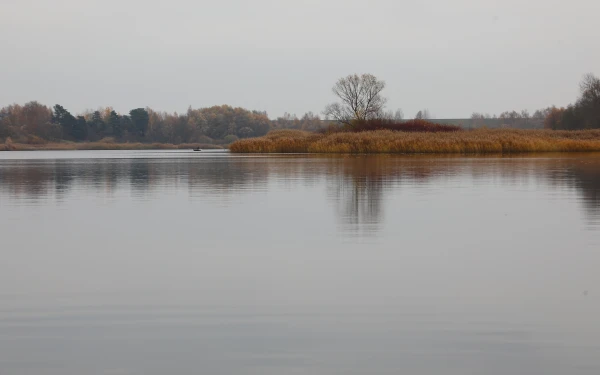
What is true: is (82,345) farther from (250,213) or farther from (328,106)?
(328,106)

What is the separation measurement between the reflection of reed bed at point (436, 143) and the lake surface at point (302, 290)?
3606cm

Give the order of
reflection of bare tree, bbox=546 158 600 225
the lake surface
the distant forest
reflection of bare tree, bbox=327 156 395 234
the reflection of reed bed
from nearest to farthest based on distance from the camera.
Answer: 1. the lake surface
2. reflection of bare tree, bbox=327 156 395 234
3. reflection of bare tree, bbox=546 158 600 225
4. the reflection of reed bed
5. the distant forest

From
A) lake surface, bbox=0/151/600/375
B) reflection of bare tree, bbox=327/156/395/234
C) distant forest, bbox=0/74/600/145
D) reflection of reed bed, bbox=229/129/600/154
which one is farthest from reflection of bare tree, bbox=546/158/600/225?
distant forest, bbox=0/74/600/145

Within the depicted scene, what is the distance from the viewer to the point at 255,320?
517cm

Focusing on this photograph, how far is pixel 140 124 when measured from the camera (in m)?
134

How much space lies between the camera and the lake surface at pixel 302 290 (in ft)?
14.4

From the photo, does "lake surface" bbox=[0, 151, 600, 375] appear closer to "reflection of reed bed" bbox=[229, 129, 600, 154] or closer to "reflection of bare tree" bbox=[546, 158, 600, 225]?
"reflection of bare tree" bbox=[546, 158, 600, 225]

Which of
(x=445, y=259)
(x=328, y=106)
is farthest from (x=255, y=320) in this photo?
(x=328, y=106)

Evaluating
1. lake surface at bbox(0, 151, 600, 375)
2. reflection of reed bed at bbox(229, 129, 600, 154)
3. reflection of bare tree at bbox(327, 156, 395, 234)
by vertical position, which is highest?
reflection of reed bed at bbox(229, 129, 600, 154)

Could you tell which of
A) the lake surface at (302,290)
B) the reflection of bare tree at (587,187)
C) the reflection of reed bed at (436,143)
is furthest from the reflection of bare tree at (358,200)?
the reflection of reed bed at (436,143)

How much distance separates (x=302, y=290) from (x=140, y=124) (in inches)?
5211

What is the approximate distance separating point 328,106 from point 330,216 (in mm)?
63170

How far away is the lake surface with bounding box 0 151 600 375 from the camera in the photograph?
4.39 metres

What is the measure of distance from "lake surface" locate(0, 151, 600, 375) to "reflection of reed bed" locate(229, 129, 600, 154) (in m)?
36.1
